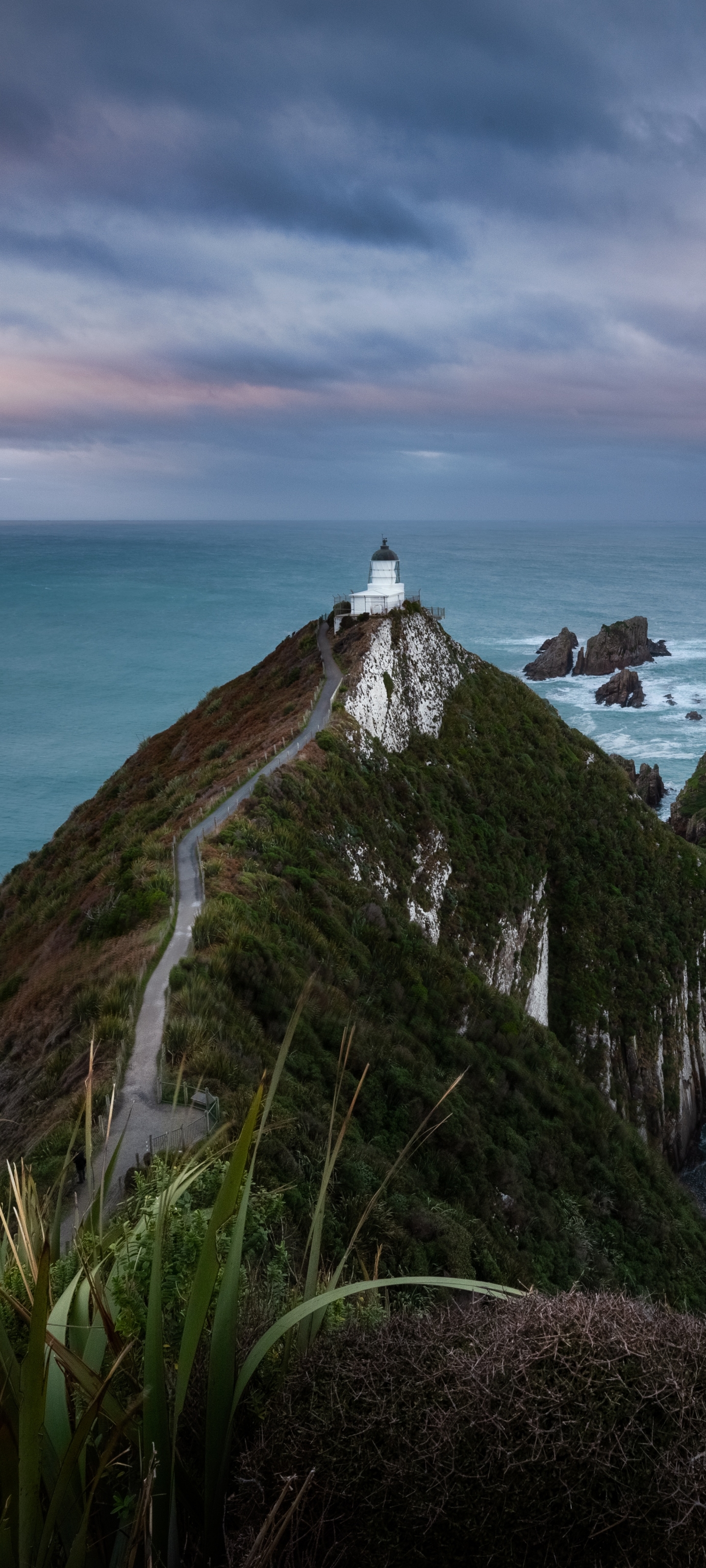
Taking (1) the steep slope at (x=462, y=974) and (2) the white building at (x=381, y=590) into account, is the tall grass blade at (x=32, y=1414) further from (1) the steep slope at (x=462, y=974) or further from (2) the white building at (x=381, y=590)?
(2) the white building at (x=381, y=590)

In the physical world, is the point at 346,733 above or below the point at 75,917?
above

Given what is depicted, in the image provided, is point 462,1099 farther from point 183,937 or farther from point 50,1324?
point 50,1324

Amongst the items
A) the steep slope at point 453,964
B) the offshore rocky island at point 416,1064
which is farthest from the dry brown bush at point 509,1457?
the steep slope at point 453,964

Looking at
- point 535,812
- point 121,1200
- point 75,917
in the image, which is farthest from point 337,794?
point 121,1200

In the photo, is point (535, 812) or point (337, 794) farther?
point (535, 812)

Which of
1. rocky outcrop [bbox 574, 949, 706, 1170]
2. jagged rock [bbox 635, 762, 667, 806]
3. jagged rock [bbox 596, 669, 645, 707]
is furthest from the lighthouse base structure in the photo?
jagged rock [bbox 596, 669, 645, 707]
